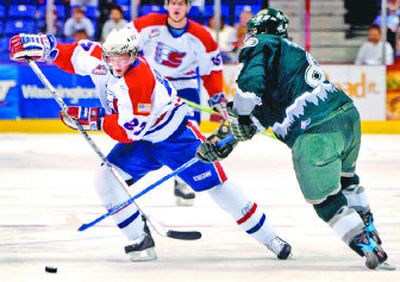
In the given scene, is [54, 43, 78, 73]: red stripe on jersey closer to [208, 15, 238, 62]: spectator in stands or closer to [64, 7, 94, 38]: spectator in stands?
[208, 15, 238, 62]: spectator in stands

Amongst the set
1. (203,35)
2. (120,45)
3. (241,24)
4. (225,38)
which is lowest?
(225,38)

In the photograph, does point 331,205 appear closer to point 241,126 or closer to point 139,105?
point 241,126

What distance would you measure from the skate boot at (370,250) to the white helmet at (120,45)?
1.20 m

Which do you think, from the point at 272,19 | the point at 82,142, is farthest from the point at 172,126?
the point at 82,142

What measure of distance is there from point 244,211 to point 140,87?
28.0 inches

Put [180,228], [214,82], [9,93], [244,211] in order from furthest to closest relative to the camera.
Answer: [9,93], [214,82], [180,228], [244,211]

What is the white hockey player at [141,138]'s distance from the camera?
546cm

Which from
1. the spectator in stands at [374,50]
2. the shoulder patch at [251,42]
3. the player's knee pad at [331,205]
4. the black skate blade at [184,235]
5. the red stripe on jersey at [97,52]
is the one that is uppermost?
the shoulder patch at [251,42]

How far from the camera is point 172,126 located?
5.65 metres

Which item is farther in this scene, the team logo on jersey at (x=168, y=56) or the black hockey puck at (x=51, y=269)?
the team logo on jersey at (x=168, y=56)

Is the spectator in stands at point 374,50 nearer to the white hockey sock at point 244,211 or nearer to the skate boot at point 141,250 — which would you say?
the white hockey sock at point 244,211

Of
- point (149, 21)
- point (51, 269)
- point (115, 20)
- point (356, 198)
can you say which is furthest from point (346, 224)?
point (115, 20)

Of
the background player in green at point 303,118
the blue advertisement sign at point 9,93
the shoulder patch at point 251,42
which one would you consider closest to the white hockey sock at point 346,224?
the background player in green at point 303,118

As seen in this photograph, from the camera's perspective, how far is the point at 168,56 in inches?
307
